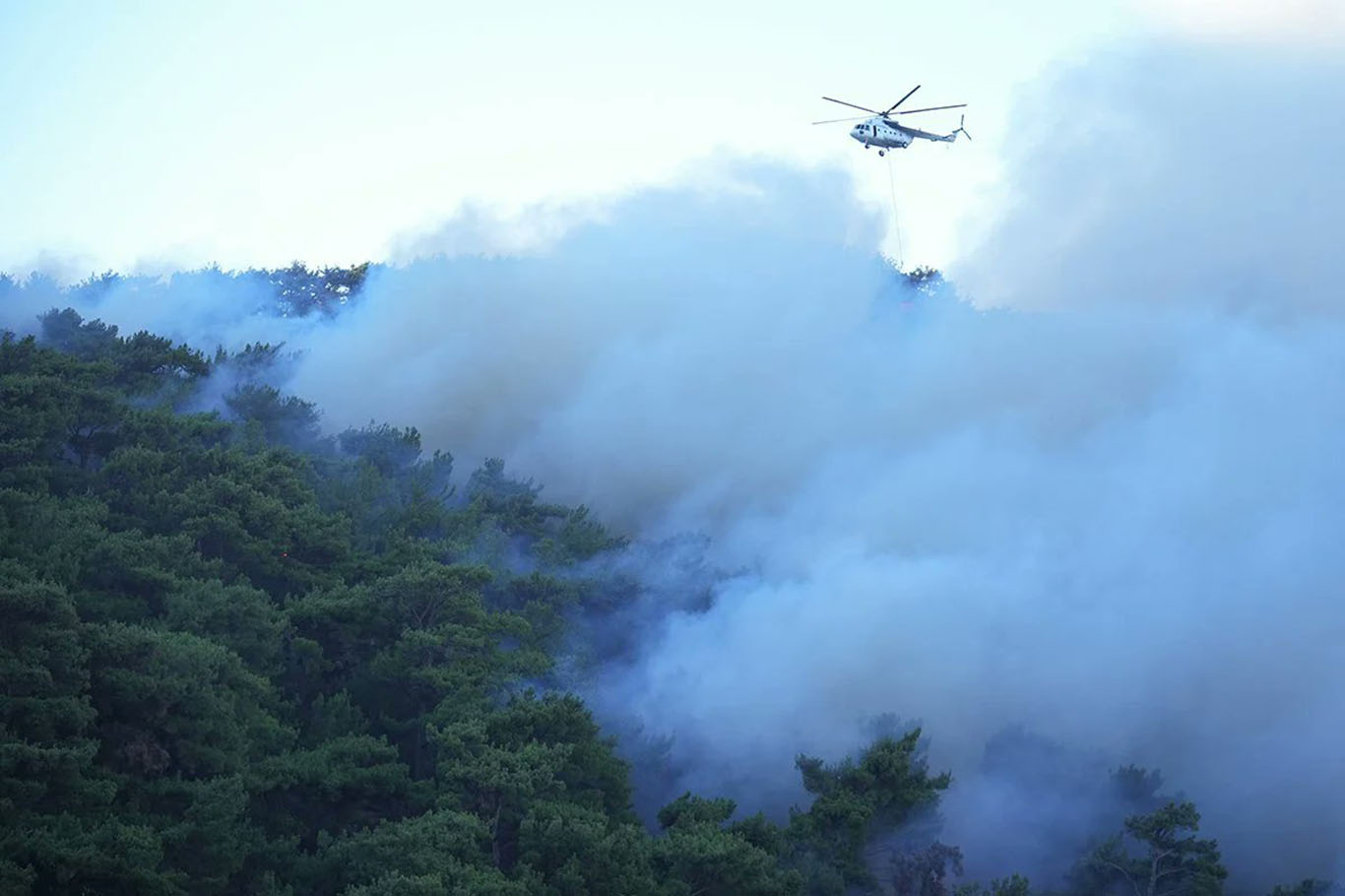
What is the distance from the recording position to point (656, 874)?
31281 millimetres

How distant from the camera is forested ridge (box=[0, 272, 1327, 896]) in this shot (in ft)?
93.8

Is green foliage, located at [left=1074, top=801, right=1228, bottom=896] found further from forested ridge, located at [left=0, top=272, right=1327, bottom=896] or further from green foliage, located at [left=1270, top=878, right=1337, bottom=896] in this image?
green foliage, located at [left=1270, top=878, right=1337, bottom=896]

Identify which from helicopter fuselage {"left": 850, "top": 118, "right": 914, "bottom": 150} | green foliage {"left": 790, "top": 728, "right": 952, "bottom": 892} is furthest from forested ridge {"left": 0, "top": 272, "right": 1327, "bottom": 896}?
helicopter fuselage {"left": 850, "top": 118, "right": 914, "bottom": 150}

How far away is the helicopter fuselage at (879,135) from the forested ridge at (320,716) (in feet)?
52.7

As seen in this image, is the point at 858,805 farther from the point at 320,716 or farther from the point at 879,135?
the point at 879,135

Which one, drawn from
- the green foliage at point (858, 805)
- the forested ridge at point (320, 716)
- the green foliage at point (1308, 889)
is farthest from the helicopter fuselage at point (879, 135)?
the green foliage at point (1308, 889)

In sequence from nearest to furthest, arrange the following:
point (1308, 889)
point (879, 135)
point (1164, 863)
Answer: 1. point (1308, 889)
2. point (1164, 863)
3. point (879, 135)

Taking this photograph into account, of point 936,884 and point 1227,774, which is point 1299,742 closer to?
point 1227,774

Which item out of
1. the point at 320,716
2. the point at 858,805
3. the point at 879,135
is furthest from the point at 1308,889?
the point at 879,135

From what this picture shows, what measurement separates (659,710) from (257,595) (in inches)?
462

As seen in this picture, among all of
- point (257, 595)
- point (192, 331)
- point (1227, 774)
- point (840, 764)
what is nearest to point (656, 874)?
point (840, 764)

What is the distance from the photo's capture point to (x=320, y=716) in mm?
35000

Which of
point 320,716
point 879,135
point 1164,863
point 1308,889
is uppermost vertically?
point 879,135

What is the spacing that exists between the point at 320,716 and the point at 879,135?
26.7m
